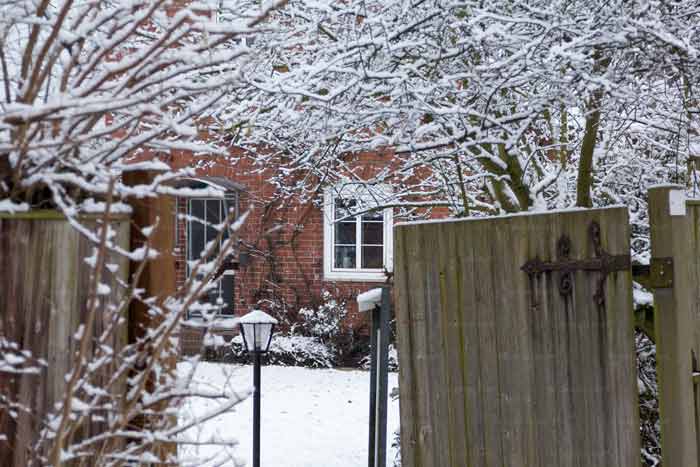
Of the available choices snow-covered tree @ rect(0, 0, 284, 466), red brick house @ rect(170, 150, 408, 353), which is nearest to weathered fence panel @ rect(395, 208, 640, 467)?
snow-covered tree @ rect(0, 0, 284, 466)

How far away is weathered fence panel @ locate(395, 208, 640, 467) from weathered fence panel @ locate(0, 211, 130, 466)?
75.6 inches

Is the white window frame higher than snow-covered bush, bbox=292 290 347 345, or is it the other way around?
the white window frame

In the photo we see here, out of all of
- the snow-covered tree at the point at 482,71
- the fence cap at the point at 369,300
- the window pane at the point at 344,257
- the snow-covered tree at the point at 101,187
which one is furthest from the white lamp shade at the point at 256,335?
the window pane at the point at 344,257

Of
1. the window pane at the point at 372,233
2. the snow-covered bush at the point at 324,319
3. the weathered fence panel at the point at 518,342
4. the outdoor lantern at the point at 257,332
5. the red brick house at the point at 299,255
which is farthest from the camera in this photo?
the window pane at the point at 372,233

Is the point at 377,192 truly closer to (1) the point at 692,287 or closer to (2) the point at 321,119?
(2) the point at 321,119

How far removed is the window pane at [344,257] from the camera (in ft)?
45.7

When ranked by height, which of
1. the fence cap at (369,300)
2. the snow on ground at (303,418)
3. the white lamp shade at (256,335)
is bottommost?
the snow on ground at (303,418)

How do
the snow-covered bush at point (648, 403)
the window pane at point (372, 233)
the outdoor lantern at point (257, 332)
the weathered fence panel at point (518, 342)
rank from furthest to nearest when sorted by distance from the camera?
the window pane at point (372, 233) < the outdoor lantern at point (257, 332) < the snow-covered bush at point (648, 403) < the weathered fence panel at point (518, 342)

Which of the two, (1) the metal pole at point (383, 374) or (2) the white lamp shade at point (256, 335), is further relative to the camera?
(2) the white lamp shade at point (256, 335)

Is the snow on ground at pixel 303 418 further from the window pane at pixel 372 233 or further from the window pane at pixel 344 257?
the window pane at pixel 372 233

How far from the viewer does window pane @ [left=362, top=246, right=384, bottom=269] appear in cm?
1391

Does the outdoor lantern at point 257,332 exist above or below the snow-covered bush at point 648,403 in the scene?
above

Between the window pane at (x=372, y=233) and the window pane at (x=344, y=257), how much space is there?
0.29m

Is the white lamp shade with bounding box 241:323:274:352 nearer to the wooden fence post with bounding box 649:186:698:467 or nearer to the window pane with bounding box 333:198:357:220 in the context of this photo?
the window pane with bounding box 333:198:357:220
